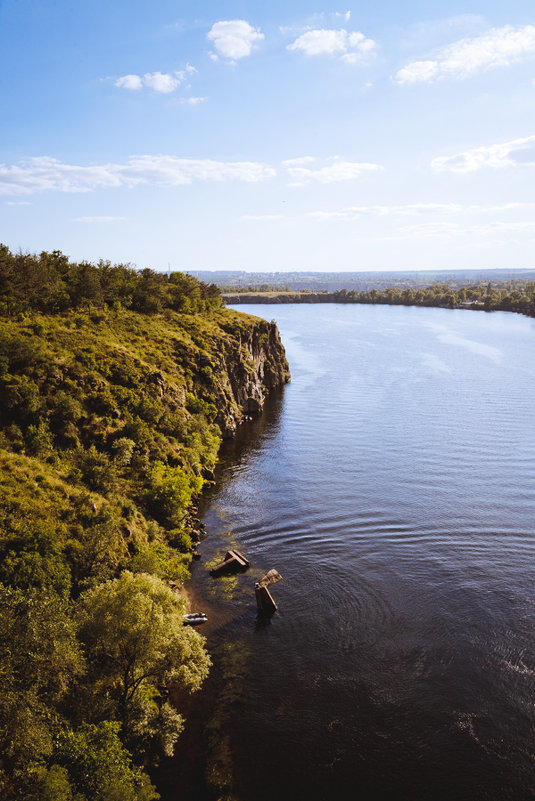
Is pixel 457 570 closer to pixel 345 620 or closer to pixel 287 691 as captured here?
pixel 345 620

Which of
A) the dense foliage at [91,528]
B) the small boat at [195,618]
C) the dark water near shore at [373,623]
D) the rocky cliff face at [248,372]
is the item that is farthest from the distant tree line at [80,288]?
the small boat at [195,618]

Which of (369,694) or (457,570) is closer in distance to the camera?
(369,694)

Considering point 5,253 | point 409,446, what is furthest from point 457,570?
point 5,253

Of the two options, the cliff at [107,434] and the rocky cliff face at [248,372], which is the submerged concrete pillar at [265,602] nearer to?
the cliff at [107,434]

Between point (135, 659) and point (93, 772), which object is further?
point (135, 659)

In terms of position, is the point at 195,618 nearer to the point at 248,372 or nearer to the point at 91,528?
the point at 91,528

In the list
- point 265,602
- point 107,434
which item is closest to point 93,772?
point 265,602
